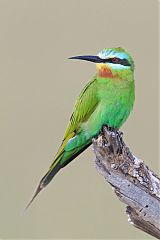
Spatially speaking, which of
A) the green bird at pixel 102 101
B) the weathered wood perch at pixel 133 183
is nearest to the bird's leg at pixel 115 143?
the weathered wood perch at pixel 133 183

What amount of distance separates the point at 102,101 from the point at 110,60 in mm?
178

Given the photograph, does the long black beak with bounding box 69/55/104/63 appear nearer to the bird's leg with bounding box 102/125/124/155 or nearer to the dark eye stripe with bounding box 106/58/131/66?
the dark eye stripe with bounding box 106/58/131/66

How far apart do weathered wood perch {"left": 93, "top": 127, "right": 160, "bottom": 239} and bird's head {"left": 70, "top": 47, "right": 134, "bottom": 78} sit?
0.60 meters

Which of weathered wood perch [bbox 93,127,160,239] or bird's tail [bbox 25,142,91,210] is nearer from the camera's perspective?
weathered wood perch [bbox 93,127,160,239]

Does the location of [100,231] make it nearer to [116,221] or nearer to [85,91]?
[116,221]

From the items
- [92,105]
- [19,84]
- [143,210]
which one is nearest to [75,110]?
[92,105]

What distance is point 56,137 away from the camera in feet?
14.3

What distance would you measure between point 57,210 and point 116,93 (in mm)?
1083

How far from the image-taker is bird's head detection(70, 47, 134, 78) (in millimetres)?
3297

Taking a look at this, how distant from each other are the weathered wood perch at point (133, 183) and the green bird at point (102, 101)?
1.52 ft

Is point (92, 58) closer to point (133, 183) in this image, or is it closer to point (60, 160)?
point (60, 160)

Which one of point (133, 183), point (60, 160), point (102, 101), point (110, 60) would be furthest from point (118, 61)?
point (133, 183)

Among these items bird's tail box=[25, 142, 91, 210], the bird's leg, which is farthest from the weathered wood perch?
bird's tail box=[25, 142, 91, 210]

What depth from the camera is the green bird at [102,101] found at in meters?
3.25
